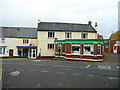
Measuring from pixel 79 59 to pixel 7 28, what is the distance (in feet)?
69.8

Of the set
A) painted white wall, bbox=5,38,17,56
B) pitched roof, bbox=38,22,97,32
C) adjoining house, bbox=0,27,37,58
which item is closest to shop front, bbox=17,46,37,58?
adjoining house, bbox=0,27,37,58

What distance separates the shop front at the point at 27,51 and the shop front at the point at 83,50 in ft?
28.7

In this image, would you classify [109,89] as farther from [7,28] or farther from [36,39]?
[7,28]

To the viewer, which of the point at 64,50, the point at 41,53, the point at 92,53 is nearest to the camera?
the point at 92,53

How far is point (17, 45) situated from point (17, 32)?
4.05 metres

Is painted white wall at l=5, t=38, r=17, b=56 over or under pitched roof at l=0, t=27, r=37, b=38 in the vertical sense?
under

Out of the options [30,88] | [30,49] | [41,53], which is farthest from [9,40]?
[30,88]

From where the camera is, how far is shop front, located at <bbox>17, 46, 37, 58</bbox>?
28534 mm

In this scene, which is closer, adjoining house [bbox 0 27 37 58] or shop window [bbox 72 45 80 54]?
shop window [bbox 72 45 80 54]

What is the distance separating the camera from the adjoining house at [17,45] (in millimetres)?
28375

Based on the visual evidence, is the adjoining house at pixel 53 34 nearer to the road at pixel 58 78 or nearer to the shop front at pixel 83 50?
the shop front at pixel 83 50

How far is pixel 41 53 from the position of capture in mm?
26703

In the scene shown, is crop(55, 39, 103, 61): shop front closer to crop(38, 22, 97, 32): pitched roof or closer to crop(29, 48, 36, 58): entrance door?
crop(38, 22, 97, 32): pitched roof

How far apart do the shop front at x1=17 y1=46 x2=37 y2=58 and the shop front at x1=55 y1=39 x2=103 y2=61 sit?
875 cm
